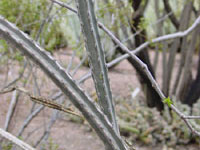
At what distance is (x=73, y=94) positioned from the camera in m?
0.70

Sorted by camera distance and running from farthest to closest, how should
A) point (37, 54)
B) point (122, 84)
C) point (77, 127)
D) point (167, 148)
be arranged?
point (122, 84), point (77, 127), point (167, 148), point (37, 54)

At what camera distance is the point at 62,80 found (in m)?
0.69

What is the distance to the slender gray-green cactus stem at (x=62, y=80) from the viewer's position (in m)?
0.67

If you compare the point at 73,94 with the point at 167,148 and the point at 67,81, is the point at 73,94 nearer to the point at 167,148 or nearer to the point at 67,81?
the point at 67,81

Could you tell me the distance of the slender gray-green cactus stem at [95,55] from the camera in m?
0.77

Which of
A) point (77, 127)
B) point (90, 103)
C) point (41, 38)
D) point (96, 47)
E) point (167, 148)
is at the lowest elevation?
point (167, 148)

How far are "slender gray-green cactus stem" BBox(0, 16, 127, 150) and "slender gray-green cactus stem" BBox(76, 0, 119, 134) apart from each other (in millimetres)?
73

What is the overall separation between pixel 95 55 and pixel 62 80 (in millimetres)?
142

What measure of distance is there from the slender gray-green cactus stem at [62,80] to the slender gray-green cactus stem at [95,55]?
2.9 inches

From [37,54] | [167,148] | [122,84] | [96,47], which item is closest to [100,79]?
[96,47]

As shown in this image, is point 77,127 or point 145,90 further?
point 145,90

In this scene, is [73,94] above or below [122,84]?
above

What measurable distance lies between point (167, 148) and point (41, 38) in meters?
1.61

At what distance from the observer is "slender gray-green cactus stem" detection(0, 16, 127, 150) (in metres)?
0.67
